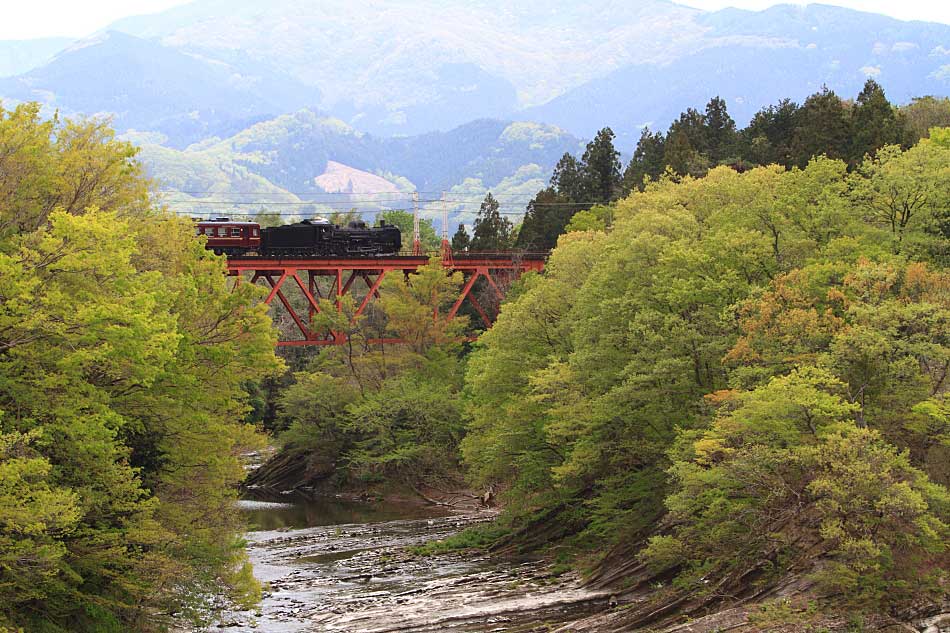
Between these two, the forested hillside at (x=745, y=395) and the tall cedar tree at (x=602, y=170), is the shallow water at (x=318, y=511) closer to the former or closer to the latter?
the forested hillside at (x=745, y=395)

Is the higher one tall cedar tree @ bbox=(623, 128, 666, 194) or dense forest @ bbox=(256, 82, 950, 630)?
tall cedar tree @ bbox=(623, 128, 666, 194)

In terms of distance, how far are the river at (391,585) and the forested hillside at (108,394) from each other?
12.4ft

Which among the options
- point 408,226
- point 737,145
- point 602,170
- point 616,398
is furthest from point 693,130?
point 408,226

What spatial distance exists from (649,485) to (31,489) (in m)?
22.9

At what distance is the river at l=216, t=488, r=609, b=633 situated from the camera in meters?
34.7

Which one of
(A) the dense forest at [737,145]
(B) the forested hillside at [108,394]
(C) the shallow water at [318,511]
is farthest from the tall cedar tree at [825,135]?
(B) the forested hillside at [108,394]

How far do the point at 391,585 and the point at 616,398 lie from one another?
10.8m

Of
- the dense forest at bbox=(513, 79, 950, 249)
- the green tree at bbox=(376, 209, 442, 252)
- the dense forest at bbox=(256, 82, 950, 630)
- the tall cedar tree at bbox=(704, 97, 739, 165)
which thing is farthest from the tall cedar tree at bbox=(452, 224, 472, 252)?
the dense forest at bbox=(256, 82, 950, 630)

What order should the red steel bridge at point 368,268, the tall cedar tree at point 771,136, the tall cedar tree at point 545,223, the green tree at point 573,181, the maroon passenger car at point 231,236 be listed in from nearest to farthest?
1. the red steel bridge at point 368,268
2. the maroon passenger car at point 231,236
3. the tall cedar tree at point 771,136
4. the tall cedar tree at point 545,223
5. the green tree at point 573,181

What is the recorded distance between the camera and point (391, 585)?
137ft

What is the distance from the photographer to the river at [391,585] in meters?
34.7

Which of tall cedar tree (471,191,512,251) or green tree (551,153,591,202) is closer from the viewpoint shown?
green tree (551,153,591,202)

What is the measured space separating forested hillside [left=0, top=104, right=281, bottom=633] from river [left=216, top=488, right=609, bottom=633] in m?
3.79

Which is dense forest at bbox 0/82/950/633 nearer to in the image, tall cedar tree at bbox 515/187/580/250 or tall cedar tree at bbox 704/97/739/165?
tall cedar tree at bbox 704/97/739/165
